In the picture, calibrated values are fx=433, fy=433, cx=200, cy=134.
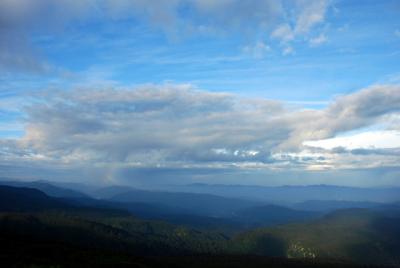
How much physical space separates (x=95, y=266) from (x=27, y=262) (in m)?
26.8

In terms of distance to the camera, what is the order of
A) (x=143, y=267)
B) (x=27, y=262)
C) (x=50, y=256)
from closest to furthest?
(x=27, y=262)
(x=143, y=267)
(x=50, y=256)

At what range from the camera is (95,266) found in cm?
17912

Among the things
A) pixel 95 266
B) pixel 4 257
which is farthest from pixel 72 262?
pixel 4 257

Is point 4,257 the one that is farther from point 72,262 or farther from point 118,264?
point 118,264

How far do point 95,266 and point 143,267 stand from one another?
20.2 metres

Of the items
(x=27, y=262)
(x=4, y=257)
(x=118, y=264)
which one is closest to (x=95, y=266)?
(x=118, y=264)

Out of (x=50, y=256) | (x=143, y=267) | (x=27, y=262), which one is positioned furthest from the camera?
(x=50, y=256)

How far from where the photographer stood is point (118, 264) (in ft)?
614

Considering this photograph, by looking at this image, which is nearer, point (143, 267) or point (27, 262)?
point (27, 262)

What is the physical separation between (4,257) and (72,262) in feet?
90.2

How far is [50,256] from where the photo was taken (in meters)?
198

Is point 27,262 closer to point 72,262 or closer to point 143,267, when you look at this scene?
point 72,262

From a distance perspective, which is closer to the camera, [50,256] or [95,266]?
[95,266]

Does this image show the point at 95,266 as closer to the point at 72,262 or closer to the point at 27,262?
the point at 72,262
